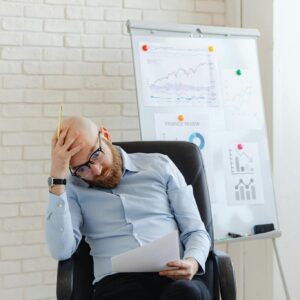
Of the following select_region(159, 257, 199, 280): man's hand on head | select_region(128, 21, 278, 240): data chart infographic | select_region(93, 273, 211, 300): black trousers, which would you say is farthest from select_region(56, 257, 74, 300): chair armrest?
select_region(128, 21, 278, 240): data chart infographic

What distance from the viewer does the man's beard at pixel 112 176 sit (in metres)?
1.83

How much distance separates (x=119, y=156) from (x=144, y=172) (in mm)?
112

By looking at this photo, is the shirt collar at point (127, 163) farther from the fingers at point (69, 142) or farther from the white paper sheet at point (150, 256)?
the white paper sheet at point (150, 256)

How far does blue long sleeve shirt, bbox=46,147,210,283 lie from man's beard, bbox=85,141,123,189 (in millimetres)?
29

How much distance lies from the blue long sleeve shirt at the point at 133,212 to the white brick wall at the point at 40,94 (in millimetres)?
862

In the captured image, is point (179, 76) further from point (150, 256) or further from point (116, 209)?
point (150, 256)

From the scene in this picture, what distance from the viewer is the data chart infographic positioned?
2.39 meters

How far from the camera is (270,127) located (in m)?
2.73

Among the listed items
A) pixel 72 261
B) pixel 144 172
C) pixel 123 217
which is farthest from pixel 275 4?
pixel 72 261

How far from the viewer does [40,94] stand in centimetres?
269

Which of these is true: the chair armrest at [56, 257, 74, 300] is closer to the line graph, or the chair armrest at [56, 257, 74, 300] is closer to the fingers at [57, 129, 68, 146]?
the fingers at [57, 129, 68, 146]

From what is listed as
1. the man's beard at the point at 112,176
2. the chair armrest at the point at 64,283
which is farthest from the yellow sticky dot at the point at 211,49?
the chair armrest at the point at 64,283

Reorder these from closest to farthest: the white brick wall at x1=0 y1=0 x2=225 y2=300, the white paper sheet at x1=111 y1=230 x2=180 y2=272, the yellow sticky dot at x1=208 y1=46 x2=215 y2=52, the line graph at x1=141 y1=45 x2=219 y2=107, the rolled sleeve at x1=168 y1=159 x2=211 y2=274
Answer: the white paper sheet at x1=111 y1=230 x2=180 y2=272 → the rolled sleeve at x1=168 y1=159 x2=211 y2=274 → the line graph at x1=141 y1=45 x2=219 y2=107 → the yellow sticky dot at x1=208 y1=46 x2=215 y2=52 → the white brick wall at x1=0 y1=0 x2=225 y2=300

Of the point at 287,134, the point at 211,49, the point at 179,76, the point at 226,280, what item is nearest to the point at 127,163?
the point at 226,280
